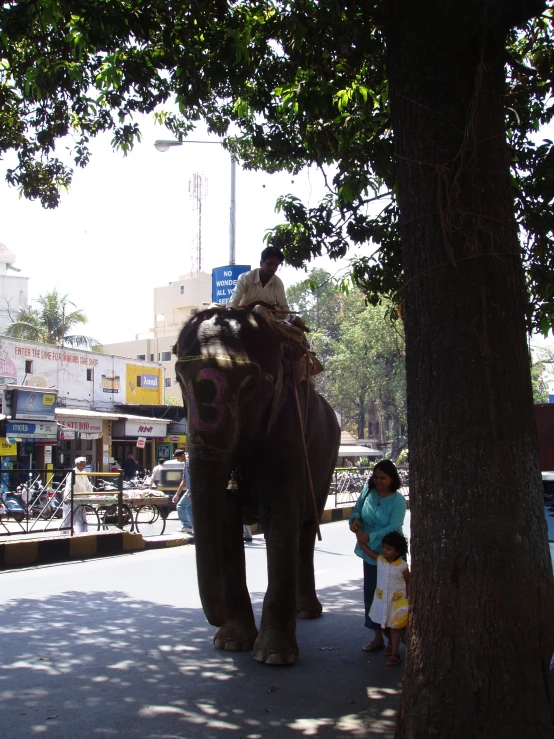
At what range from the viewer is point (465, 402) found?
3566mm

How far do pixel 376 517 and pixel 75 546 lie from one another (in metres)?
7.53

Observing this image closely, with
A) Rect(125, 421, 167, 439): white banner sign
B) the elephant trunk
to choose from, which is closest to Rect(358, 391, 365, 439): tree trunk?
Rect(125, 421, 167, 439): white banner sign

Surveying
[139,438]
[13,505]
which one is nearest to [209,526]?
[13,505]

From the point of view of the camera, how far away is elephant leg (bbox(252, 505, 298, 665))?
5.60 m

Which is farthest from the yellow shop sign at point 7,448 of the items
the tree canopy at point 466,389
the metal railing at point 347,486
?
the tree canopy at point 466,389

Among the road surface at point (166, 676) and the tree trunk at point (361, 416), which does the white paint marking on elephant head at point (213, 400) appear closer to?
the road surface at point (166, 676)

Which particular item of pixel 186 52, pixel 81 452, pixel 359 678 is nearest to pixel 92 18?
pixel 186 52

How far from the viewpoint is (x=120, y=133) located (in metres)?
8.19

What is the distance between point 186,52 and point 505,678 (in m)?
6.06

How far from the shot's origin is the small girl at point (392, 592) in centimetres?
569

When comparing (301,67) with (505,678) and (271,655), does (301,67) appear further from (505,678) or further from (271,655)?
(505,678)

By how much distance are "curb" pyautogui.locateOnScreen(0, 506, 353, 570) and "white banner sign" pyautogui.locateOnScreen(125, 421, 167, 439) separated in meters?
17.1

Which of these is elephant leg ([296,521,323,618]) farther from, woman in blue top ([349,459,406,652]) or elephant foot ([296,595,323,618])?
woman in blue top ([349,459,406,652])

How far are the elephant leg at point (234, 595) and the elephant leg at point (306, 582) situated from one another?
1274 mm
